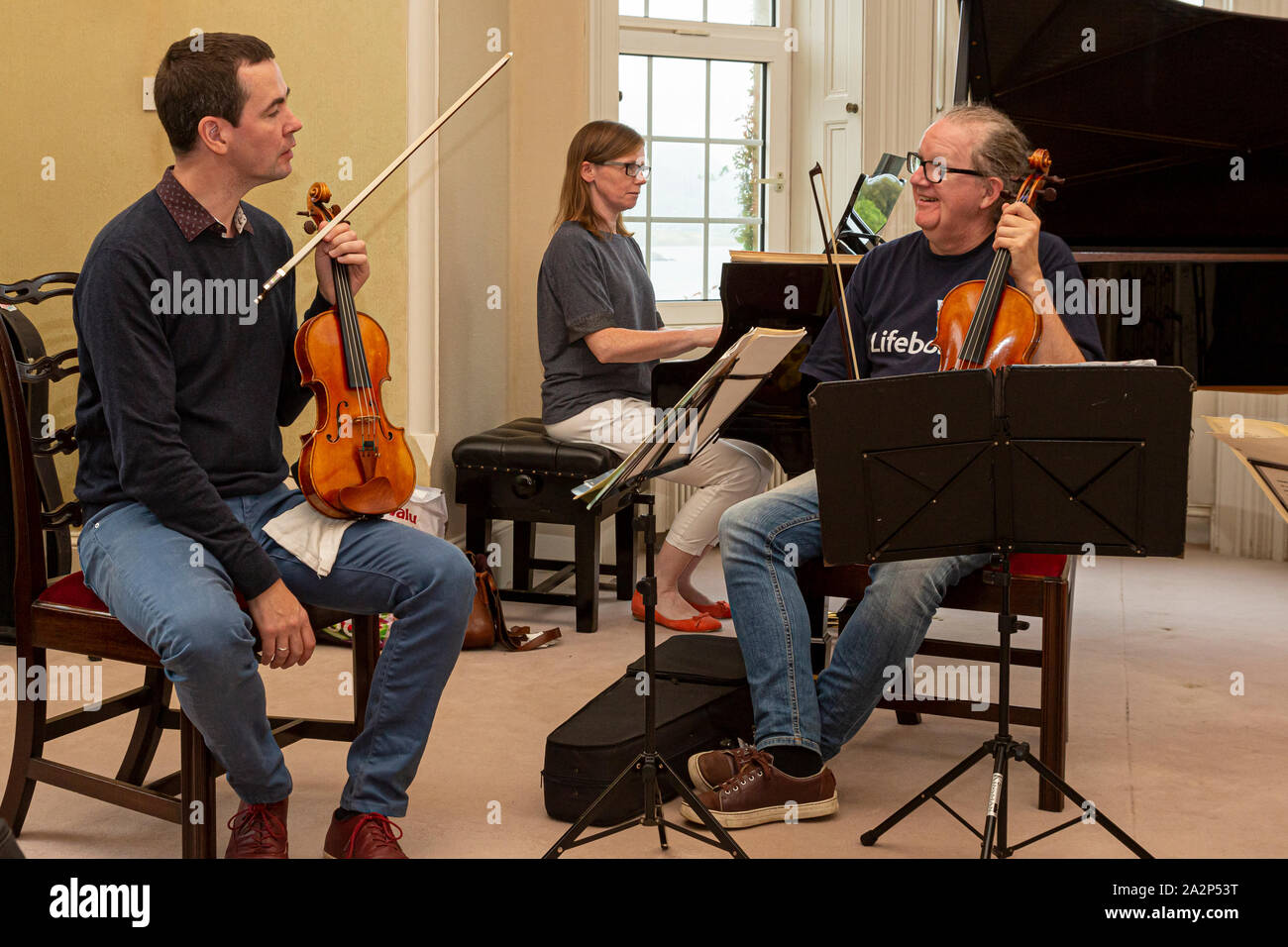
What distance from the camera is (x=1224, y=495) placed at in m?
4.50

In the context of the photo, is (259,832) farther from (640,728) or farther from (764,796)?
(764,796)

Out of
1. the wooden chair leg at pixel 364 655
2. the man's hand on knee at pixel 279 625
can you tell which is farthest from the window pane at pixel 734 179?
the man's hand on knee at pixel 279 625

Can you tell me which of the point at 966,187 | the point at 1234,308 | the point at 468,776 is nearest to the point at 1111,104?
the point at 1234,308

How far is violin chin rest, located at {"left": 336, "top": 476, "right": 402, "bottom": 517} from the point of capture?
6.64ft

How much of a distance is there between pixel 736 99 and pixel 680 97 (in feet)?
0.75

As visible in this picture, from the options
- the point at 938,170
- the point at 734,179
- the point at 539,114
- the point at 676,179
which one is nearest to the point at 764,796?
the point at 938,170

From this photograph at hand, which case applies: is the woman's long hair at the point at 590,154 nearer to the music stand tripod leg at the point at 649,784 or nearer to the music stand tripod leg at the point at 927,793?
the music stand tripod leg at the point at 649,784

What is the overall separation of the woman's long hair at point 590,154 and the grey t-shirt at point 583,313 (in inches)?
1.7

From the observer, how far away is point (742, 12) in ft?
15.0

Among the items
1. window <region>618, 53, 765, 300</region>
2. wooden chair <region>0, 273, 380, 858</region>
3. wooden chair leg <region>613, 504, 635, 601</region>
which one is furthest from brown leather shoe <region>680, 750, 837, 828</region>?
window <region>618, 53, 765, 300</region>

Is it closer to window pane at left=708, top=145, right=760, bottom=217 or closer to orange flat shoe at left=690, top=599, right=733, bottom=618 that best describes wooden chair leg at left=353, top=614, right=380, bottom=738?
orange flat shoe at left=690, top=599, right=733, bottom=618

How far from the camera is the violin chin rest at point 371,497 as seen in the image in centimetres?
203

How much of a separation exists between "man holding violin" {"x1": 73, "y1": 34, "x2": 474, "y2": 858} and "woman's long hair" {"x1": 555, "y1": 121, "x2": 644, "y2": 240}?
1442 millimetres
